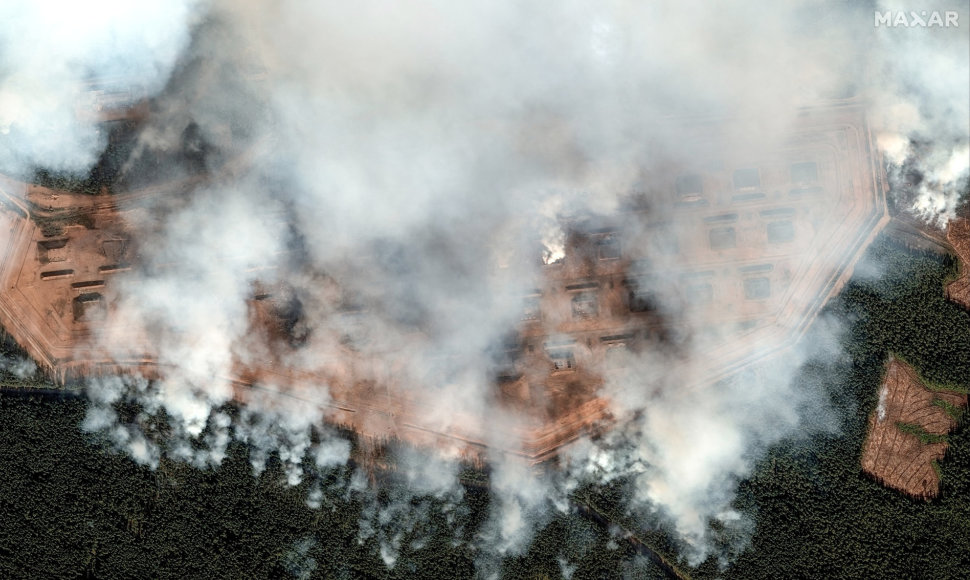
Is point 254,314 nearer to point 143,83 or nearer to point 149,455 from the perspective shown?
point 149,455

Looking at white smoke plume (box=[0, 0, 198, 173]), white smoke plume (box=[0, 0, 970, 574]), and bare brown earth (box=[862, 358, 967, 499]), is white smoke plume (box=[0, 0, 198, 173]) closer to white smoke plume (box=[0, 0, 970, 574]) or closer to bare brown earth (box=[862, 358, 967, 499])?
white smoke plume (box=[0, 0, 970, 574])

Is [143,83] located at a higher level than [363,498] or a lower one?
higher

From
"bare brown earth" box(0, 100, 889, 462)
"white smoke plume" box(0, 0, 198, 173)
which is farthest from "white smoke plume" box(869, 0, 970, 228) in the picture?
"white smoke plume" box(0, 0, 198, 173)

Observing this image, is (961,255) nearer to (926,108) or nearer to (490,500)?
(926,108)

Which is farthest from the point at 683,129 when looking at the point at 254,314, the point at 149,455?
the point at 149,455

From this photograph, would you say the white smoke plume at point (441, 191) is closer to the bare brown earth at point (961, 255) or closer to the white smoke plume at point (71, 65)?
the white smoke plume at point (71, 65)

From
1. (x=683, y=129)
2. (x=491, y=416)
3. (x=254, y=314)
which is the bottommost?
(x=491, y=416)
